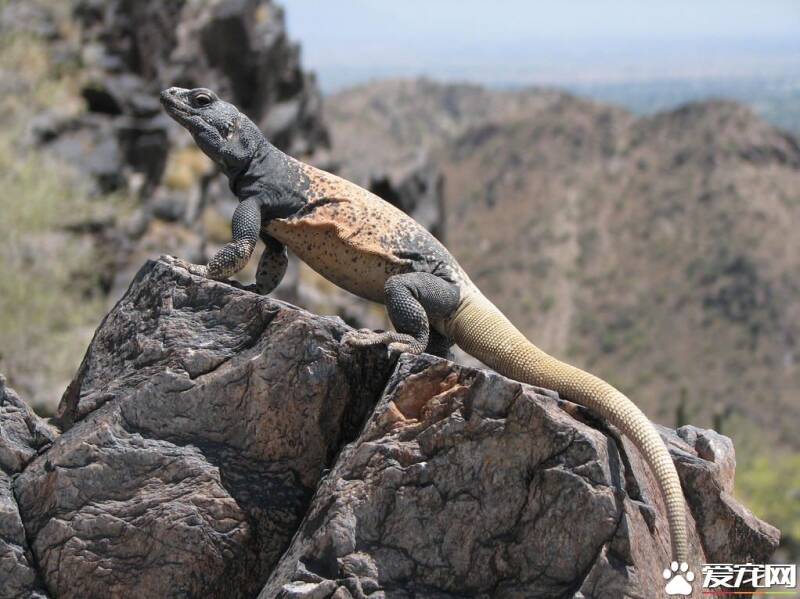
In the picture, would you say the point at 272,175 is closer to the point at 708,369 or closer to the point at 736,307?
the point at 708,369

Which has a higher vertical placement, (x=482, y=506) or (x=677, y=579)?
(x=482, y=506)

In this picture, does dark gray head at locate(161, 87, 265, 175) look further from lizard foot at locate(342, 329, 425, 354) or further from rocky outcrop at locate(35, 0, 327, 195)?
rocky outcrop at locate(35, 0, 327, 195)

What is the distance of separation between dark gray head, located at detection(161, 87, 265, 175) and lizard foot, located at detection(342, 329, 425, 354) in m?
1.95

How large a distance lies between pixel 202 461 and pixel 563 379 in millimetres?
2279

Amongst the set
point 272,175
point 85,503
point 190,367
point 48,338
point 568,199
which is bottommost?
point 568,199

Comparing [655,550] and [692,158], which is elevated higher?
[655,550]

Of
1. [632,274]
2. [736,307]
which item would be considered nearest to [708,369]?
[736,307]

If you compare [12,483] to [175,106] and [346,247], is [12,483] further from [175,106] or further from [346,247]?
[175,106]

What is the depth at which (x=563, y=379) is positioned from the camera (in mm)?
5348

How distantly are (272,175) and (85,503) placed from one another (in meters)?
2.75

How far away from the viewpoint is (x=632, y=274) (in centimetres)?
7881

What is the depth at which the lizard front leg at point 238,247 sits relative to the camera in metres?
6.18

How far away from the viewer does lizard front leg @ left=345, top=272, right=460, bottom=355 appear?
5871 mm

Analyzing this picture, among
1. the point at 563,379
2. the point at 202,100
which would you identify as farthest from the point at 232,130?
the point at 563,379
